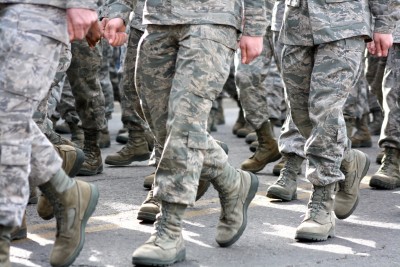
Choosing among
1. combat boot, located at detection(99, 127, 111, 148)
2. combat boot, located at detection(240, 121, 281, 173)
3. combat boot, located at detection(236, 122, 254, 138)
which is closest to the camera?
combat boot, located at detection(240, 121, 281, 173)

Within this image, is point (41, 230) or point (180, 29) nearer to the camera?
point (180, 29)

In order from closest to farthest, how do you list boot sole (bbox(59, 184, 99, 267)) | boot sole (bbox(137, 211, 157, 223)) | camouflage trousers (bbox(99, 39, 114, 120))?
boot sole (bbox(59, 184, 99, 267)) < boot sole (bbox(137, 211, 157, 223)) < camouflage trousers (bbox(99, 39, 114, 120))

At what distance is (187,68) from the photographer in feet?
16.6

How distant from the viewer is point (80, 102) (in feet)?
26.5

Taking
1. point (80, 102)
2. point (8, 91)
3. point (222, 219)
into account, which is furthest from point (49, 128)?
point (8, 91)

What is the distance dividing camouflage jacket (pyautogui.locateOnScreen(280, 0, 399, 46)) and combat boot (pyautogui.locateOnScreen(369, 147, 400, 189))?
1.95 m

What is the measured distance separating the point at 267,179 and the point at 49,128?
1.89 meters

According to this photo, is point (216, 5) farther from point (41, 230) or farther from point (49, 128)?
A: point (49, 128)

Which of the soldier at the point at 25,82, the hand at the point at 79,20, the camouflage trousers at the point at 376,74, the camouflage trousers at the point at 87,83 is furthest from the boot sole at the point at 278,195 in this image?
the hand at the point at 79,20

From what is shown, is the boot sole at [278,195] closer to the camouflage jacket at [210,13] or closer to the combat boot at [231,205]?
the combat boot at [231,205]

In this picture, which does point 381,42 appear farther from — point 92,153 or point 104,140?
point 104,140

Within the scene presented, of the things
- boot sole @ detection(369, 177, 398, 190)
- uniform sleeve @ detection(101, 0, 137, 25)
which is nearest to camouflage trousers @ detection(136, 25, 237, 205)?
uniform sleeve @ detection(101, 0, 137, 25)

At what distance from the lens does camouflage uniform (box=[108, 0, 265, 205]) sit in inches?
198

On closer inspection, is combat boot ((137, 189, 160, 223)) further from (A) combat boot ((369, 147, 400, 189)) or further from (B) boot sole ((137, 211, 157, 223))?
(A) combat boot ((369, 147, 400, 189))
